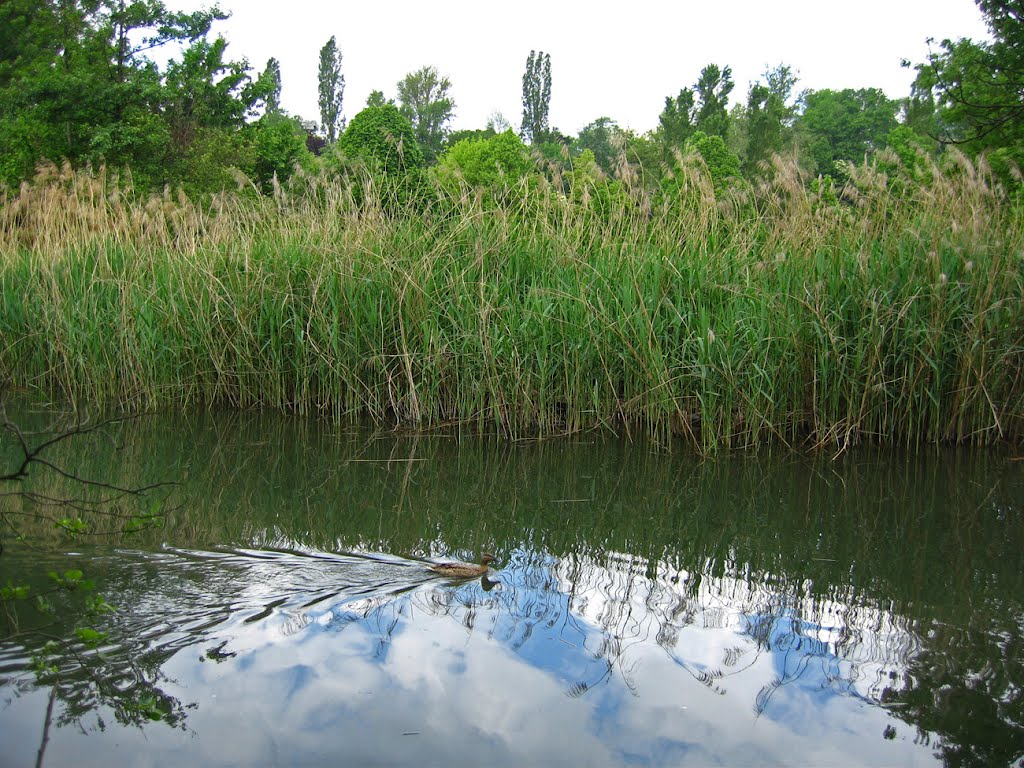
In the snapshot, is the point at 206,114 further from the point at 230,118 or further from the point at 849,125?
the point at 849,125

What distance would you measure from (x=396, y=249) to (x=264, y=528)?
2991 millimetres

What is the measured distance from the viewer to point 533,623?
9.75ft

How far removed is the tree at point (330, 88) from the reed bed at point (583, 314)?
154ft

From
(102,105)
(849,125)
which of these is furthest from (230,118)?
(849,125)

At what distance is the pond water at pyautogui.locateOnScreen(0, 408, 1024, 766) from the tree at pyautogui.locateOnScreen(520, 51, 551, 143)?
154 ft

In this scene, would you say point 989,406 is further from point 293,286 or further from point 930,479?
point 293,286

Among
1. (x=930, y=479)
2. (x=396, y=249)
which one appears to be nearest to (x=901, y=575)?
(x=930, y=479)

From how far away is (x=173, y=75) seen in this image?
16.1 metres

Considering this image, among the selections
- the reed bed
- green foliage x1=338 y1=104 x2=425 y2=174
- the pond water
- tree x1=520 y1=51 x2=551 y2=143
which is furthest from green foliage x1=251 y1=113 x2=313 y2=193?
tree x1=520 y1=51 x2=551 y2=143

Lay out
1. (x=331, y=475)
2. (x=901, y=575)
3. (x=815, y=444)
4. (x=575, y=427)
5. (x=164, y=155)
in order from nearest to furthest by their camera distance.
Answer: (x=901, y=575) → (x=331, y=475) → (x=815, y=444) → (x=575, y=427) → (x=164, y=155)

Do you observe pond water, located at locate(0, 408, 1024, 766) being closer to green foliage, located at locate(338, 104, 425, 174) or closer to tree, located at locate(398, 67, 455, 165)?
green foliage, located at locate(338, 104, 425, 174)

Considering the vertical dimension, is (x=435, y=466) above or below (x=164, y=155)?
below

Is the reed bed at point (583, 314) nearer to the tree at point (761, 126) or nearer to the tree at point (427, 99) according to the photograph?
the tree at point (761, 126)

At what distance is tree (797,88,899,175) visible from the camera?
1924 inches
